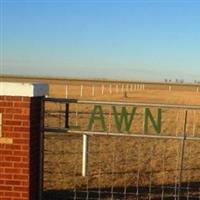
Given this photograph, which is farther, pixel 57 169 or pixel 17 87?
pixel 57 169

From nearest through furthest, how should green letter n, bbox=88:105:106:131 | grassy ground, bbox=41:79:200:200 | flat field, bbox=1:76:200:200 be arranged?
green letter n, bbox=88:105:106:131
flat field, bbox=1:76:200:200
grassy ground, bbox=41:79:200:200

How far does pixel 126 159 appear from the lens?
13195mm

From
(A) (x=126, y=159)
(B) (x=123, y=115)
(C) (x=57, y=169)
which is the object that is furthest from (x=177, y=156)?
(B) (x=123, y=115)

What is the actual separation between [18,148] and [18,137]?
15 centimetres

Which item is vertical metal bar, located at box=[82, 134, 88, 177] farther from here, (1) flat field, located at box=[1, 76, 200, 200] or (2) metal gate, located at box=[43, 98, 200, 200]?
(1) flat field, located at box=[1, 76, 200, 200]

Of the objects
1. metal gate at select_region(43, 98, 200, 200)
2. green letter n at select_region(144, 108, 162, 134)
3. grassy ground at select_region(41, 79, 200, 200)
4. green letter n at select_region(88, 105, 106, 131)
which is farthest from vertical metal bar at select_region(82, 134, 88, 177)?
green letter n at select_region(144, 108, 162, 134)

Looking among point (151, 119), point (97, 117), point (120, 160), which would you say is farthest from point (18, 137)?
point (120, 160)

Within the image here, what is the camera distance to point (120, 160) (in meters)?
13.0

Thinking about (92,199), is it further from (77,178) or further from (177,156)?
(177,156)

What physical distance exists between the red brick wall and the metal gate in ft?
1.06

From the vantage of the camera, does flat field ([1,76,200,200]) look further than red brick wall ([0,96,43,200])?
Yes

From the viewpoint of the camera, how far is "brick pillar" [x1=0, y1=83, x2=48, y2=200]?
738cm

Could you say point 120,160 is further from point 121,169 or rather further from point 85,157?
point 85,157

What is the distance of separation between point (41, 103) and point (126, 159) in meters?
5.79
